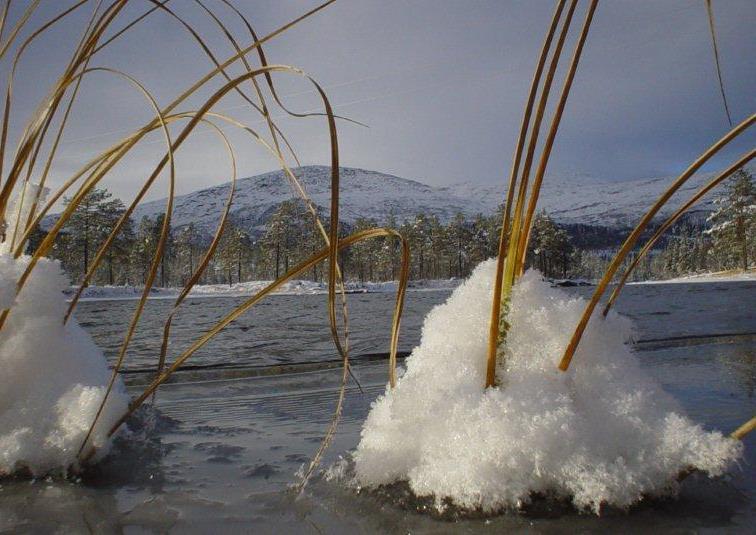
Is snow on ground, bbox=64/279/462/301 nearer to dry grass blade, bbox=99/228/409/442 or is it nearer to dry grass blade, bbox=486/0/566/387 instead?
dry grass blade, bbox=99/228/409/442

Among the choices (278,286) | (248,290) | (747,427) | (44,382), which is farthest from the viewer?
(248,290)

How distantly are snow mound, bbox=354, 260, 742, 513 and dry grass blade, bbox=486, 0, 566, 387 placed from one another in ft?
0.26

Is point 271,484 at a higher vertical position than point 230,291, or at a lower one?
higher

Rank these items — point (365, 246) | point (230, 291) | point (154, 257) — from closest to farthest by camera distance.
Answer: point (154, 257)
point (230, 291)
point (365, 246)

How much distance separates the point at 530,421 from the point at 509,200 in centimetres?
38

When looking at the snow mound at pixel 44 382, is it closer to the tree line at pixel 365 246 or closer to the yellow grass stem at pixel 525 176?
the yellow grass stem at pixel 525 176

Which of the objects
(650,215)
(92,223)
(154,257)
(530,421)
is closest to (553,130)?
(650,215)

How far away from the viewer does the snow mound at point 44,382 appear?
1.18 m

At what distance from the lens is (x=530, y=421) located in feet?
2.97

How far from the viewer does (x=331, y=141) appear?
0.89 meters

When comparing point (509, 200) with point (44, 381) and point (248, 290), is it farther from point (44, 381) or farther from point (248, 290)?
point (248, 290)

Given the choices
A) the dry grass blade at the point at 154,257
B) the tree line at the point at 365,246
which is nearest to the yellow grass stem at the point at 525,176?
the dry grass blade at the point at 154,257

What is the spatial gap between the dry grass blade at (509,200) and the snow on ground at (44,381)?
0.89 m

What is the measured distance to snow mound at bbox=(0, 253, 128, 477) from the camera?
1180mm
